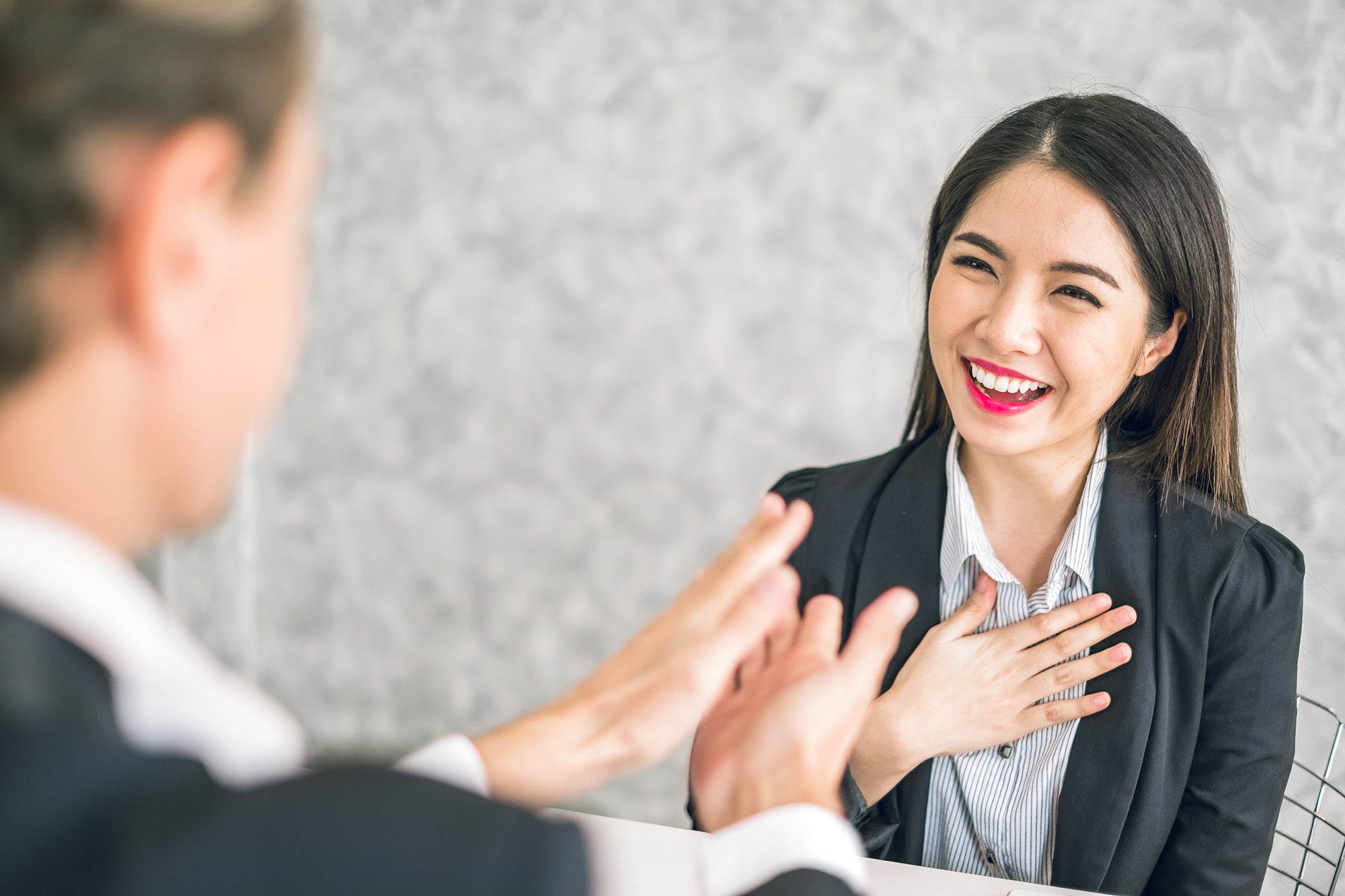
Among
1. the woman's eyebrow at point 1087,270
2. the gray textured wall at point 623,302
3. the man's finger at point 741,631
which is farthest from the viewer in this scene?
the gray textured wall at point 623,302

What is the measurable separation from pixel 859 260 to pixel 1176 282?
3.97ft

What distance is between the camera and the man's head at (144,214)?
1.47 ft

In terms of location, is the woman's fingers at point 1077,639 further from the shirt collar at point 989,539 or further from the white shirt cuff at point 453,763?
the white shirt cuff at point 453,763

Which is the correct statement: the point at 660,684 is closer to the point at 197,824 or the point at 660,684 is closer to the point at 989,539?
the point at 197,824

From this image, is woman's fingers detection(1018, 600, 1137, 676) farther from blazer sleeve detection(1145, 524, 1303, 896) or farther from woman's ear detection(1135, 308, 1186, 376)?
woman's ear detection(1135, 308, 1186, 376)

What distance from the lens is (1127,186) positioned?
1363mm

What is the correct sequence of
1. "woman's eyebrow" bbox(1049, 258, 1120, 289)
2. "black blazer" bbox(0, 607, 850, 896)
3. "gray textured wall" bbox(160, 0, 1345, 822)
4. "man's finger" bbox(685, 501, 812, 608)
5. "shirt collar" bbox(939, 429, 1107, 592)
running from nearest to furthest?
"black blazer" bbox(0, 607, 850, 896) → "man's finger" bbox(685, 501, 812, 608) → "woman's eyebrow" bbox(1049, 258, 1120, 289) → "shirt collar" bbox(939, 429, 1107, 592) → "gray textured wall" bbox(160, 0, 1345, 822)

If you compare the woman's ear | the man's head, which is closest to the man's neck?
the man's head

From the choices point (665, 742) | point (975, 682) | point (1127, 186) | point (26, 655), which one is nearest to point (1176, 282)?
point (1127, 186)

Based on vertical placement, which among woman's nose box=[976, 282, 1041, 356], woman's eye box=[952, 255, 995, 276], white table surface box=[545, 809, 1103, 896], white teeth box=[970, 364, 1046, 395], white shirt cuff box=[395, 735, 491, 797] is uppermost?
woman's eye box=[952, 255, 995, 276]

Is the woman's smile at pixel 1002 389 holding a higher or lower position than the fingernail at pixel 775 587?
higher

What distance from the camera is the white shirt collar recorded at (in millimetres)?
452

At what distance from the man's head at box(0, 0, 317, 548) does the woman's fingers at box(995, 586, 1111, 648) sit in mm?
1150

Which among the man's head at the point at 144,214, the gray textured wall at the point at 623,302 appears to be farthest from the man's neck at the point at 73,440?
the gray textured wall at the point at 623,302
